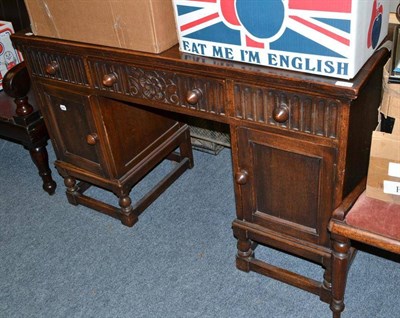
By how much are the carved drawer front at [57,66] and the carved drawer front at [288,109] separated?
70cm

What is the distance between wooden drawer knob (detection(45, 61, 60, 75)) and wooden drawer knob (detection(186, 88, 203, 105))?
66cm

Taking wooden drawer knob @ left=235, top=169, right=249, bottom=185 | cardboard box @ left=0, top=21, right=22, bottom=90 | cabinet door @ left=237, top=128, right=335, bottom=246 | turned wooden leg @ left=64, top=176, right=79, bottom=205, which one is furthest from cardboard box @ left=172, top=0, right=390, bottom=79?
cardboard box @ left=0, top=21, right=22, bottom=90

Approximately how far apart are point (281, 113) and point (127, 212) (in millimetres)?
1080

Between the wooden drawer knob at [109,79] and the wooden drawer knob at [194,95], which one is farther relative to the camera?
the wooden drawer knob at [109,79]

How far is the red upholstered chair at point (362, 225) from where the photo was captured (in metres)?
1.41

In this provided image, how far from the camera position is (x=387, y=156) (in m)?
1.39

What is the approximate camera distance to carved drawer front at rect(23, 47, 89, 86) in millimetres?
1872

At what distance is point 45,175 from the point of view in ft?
8.18

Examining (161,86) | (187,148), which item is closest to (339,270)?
(161,86)

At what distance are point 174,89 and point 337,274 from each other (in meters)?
0.83

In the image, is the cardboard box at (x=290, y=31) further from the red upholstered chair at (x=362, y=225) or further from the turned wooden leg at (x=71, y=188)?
the turned wooden leg at (x=71, y=188)

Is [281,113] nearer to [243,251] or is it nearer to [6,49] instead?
[243,251]

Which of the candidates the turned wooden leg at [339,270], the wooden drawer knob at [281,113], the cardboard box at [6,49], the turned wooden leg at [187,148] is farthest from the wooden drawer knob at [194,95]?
the cardboard box at [6,49]

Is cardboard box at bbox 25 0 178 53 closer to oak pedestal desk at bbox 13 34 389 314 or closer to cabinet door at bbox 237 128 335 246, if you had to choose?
oak pedestal desk at bbox 13 34 389 314
